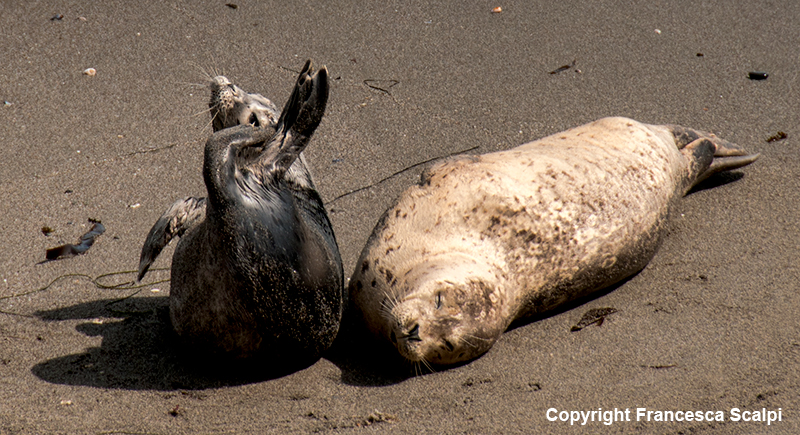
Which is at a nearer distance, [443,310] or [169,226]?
[443,310]

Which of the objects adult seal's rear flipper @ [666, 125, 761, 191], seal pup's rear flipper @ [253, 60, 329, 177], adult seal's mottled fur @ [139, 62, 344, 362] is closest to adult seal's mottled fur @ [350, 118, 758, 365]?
adult seal's mottled fur @ [139, 62, 344, 362]

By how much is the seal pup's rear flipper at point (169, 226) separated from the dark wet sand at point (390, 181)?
1.72ft

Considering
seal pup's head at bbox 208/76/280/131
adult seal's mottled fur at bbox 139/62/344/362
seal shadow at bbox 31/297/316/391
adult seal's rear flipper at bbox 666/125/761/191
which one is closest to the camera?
adult seal's mottled fur at bbox 139/62/344/362

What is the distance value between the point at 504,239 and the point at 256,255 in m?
1.18

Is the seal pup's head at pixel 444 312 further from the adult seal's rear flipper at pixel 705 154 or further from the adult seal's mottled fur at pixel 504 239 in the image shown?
the adult seal's rear flipper at pixel 705 154

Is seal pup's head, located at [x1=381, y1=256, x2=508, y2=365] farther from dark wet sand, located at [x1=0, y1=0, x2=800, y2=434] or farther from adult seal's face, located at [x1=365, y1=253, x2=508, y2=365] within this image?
dark wet sand, located at [x1=0, y1=0, x2=800, y2=434]

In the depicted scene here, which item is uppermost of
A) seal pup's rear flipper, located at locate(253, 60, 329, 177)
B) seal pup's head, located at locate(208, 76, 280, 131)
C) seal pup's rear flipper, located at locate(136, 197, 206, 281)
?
seal pup's rear flipper, located at locate(253, 60, 329, 177)

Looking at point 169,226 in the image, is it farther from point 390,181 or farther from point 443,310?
point 390,181

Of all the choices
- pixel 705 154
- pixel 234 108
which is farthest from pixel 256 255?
pixel 705 154

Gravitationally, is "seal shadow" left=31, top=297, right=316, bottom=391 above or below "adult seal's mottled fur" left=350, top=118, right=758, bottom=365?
below

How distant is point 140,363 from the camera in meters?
3.47

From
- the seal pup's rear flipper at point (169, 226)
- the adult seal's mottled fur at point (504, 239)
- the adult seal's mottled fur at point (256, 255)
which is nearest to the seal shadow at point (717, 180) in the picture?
the adult seal's mottled fur at point (504, 239)

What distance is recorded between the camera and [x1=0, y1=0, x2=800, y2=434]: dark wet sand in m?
3.19

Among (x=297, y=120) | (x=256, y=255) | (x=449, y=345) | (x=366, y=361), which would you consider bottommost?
(x=366, y=361)
